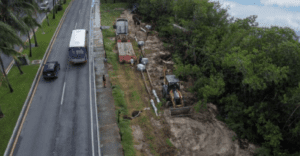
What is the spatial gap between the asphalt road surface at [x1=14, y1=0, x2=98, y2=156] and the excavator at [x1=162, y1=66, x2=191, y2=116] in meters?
9.53

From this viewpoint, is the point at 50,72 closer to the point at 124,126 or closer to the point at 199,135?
the point at 124,126

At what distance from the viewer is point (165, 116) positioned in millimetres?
21391

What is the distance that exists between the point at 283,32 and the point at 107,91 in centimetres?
2103

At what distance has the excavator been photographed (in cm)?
2139

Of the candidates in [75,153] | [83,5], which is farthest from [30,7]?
[83,5]

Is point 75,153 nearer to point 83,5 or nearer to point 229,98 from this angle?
point 229,98

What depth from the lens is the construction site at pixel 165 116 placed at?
58.3ft

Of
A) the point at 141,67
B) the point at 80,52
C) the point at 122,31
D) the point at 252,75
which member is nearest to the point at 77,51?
the point at 80,52

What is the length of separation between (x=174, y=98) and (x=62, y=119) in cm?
1345

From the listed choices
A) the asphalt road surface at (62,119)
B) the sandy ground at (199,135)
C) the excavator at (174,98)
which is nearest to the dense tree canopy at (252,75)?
the sandy ground at (199,135)

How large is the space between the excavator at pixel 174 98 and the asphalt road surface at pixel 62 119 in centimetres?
953

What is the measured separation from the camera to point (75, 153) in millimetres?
16062

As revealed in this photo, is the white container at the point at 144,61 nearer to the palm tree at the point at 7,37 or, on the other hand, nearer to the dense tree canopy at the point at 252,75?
the dense tree canopy at the point at 252,75

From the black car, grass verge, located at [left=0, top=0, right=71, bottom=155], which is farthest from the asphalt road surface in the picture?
grass verge, located at [left=0, top=0, right=71, bottom=155]
